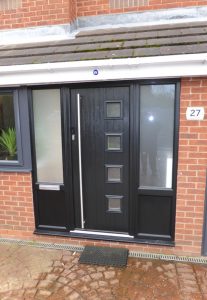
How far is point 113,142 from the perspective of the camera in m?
3.63

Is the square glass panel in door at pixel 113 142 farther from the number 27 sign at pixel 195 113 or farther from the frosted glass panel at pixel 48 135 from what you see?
the number 27 sign at pixel 195 113

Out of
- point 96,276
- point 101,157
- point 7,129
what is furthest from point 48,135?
point 96,276

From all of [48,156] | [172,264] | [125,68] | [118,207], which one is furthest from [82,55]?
[172,264]

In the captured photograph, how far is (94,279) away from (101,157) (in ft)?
5.08

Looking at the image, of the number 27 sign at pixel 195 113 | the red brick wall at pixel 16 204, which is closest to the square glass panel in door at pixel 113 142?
the number 27 sign at pixel 195 113

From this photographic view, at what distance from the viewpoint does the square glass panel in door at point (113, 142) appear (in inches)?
142

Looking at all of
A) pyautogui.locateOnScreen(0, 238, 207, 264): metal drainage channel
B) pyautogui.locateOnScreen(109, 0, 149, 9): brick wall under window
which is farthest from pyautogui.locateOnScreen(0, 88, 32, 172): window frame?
pyautogui.locateOnScreen(109, 0, 149, 9): brick wall under window

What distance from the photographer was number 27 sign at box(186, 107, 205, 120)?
10.6 feet

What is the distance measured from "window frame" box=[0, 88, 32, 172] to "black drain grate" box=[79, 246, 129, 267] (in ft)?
4.78

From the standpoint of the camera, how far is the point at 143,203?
368 cm

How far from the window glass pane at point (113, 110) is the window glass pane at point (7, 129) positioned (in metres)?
1.43

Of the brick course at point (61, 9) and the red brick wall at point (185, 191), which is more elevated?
the brick course at point (61, 9)

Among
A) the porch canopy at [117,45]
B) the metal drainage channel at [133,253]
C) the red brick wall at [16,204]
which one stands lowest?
the metal drainage channel at [133,253]

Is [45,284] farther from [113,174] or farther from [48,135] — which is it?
[48,135]
